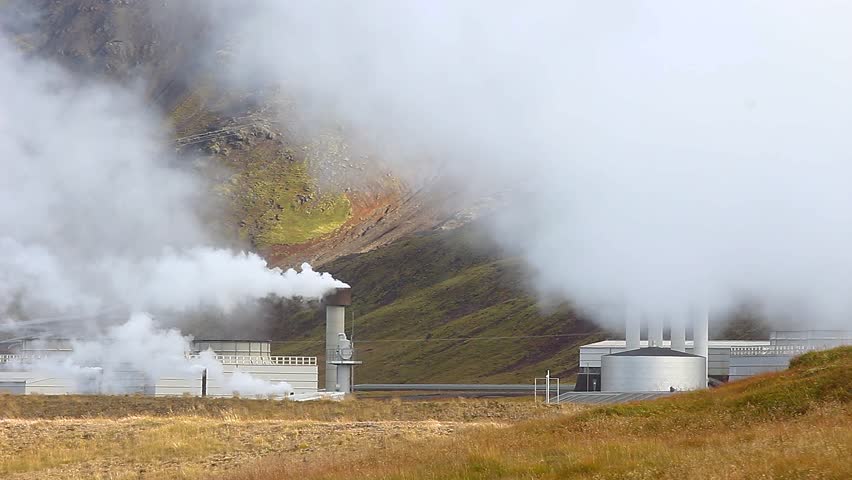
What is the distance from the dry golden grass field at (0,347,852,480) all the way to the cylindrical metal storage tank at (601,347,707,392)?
127 ft

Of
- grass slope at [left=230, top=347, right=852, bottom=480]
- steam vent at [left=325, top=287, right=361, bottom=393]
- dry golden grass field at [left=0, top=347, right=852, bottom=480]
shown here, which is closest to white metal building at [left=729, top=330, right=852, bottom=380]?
steam vent at [left=325, top=287, right=361, bottom=393]

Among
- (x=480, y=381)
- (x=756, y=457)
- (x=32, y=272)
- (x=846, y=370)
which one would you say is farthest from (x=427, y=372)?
(x=756, y=457)

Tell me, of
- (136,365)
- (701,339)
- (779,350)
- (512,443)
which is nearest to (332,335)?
(136,365)

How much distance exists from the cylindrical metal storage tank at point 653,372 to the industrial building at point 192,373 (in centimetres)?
2555

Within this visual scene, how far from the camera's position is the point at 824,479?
22.7 m

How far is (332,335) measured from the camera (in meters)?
120

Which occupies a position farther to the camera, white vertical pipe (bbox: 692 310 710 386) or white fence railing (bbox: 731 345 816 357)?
white vertical pipe (bbox: 692 310 710 386)

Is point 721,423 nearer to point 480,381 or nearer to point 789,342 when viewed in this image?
point 789,342

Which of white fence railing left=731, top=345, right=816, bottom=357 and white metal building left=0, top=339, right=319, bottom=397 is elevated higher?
white fence railing left=731, top=345, right=816, bottom=357

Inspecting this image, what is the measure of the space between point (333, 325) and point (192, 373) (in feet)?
62.6

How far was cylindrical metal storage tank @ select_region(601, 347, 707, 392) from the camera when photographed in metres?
103

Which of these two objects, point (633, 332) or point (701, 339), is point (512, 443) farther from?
point (633, 332)

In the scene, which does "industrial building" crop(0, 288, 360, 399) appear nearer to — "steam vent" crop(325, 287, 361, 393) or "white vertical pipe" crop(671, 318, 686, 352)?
"steam vent" crop(325, 287, 361, 393)

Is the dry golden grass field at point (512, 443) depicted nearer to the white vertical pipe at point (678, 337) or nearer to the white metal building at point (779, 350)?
the white metal building at point (779, 350)
